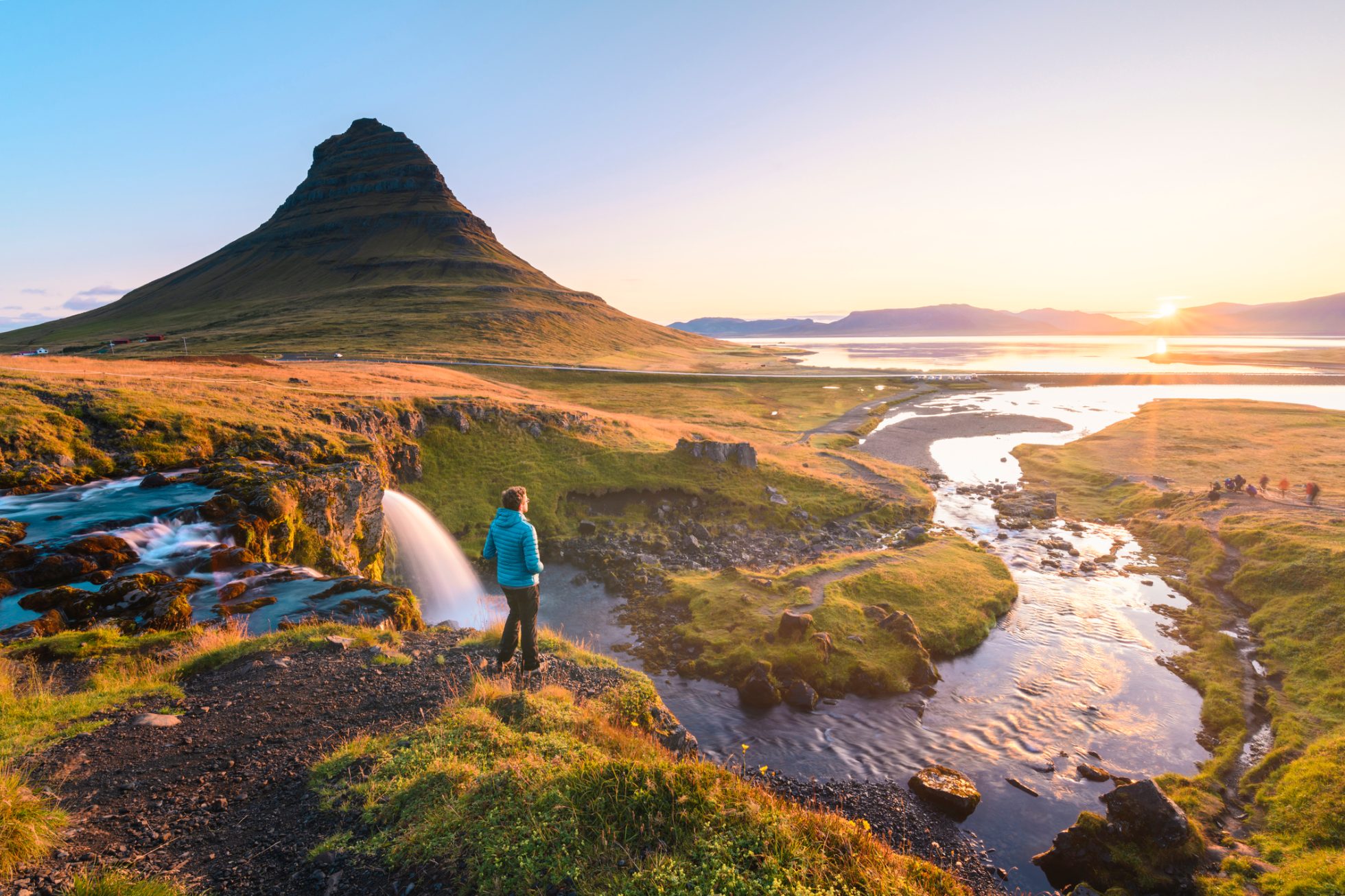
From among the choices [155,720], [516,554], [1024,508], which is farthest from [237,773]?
[1024,508]

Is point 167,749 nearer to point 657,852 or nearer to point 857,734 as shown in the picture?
point 657,852

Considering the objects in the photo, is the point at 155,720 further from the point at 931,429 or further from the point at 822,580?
the point at 931,429

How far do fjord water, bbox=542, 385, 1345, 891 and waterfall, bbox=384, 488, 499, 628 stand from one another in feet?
11.8

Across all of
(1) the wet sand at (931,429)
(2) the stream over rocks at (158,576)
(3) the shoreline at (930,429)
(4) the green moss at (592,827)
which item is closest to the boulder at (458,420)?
(2) the stream over rocks at (158,576)

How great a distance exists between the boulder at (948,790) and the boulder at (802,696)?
4444 millimetres

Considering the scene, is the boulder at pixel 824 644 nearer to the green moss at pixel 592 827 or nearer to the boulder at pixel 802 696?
the boulder at pixel 802 696

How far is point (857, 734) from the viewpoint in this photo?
776 inches

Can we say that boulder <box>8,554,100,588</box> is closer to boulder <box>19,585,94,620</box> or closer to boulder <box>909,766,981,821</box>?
boulder <box>19,585,94,620</box>

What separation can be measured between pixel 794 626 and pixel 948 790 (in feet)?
29.6

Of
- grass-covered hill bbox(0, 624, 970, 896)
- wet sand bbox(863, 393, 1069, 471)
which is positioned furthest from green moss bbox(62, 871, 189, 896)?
wet sand bbox(863, 393, 1069, 471)

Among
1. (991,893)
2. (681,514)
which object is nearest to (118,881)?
(991,893)

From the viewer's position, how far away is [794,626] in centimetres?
2467

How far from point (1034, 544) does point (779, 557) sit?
59.3 ft

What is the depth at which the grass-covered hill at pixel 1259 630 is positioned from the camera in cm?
1424
